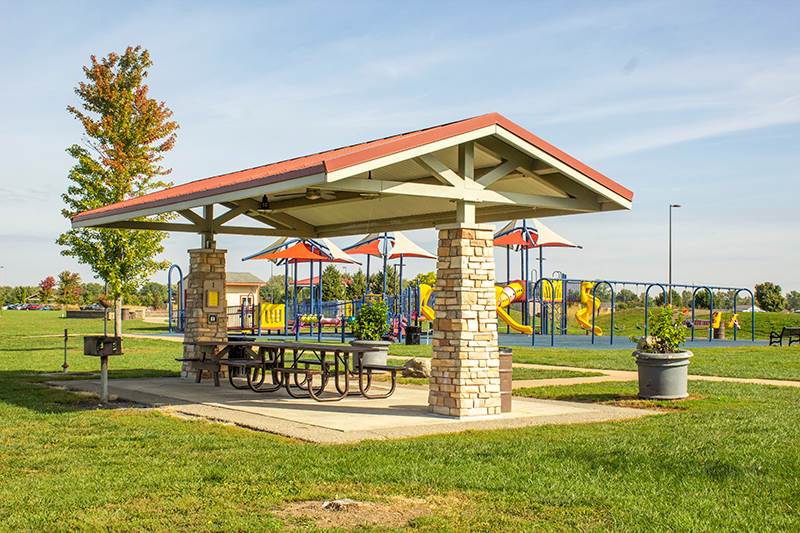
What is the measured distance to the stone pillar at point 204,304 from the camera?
17078mm

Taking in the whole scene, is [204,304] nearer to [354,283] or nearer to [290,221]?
[290,221]

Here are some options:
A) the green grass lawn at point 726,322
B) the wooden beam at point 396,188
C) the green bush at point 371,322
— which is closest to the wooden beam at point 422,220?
the green bush at point 371,322

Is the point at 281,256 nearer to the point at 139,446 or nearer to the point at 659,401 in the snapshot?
the point at 659,401

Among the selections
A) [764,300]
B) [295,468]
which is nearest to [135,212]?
[295,468]

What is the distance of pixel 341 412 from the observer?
1196 centimetres

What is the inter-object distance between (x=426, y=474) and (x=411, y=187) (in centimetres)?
447

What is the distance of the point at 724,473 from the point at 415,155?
16.3 feet

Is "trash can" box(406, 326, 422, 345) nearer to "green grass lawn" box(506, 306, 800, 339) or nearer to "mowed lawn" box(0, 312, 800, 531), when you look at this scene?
"green grass lawn" box(506, 306, 800, 339)

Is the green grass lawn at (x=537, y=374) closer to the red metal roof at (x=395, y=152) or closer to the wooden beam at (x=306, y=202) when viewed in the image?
the wooden beam at (x=306, y=202)

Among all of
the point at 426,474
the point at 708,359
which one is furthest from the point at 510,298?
the point at 426,474

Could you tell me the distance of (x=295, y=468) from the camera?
25.7 feet

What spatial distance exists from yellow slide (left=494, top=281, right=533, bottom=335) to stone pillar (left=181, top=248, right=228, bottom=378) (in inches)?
741

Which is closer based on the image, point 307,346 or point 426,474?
point 426,474

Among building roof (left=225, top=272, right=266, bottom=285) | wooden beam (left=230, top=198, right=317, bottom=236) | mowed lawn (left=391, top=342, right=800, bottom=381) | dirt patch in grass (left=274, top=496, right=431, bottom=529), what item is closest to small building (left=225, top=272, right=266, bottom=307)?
building roof (left=225, top=272, right=266, bottom=285)
